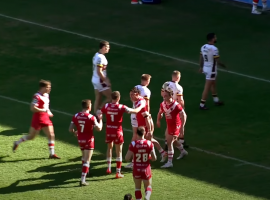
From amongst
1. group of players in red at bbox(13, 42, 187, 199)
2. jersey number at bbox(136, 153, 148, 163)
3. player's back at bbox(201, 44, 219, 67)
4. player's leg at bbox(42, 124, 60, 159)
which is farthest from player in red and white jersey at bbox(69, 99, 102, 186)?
player's back at bbox(201, 44, 219, 67)

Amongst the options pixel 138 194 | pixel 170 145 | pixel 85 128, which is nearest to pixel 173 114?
pixel 170 145

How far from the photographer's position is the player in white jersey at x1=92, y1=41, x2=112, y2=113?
51.9ft

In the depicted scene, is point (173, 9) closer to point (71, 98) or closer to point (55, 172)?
point (71, 98)

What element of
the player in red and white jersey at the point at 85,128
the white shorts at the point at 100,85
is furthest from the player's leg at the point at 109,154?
the white shorts at the point at 100,85

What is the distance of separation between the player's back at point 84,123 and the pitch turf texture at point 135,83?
1.04 meters

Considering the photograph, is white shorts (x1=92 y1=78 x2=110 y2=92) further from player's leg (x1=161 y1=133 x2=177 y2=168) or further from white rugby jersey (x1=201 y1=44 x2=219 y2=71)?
player's leg (x1=161 y1=133 x2=177 y2=168)

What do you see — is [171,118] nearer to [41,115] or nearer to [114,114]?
[114,114]

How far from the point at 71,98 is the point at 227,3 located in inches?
400

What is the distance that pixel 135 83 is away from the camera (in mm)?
19250

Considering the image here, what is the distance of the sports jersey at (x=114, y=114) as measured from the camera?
43.0 ft

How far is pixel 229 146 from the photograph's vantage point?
15.0 m

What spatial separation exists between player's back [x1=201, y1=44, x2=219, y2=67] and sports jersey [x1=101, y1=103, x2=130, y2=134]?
15.0 feet

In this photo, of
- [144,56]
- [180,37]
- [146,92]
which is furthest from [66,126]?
[180,37]

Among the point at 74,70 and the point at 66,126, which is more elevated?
the point at 74,70
